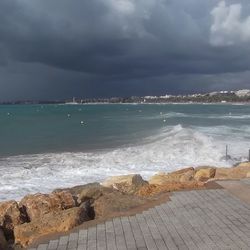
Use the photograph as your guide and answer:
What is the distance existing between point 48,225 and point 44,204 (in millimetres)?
1459

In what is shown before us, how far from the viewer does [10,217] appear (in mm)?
10234

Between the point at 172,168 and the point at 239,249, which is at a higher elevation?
the point at 239,249

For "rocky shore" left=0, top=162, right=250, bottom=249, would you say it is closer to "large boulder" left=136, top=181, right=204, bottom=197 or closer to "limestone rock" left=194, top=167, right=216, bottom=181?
"large boulder" left=136, top=181, right=204, bottom=197

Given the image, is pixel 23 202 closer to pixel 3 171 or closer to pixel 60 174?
pixel 60 174

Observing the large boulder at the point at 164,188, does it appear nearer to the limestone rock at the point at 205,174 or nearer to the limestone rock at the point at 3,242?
the limestone rock at the point at 205,174

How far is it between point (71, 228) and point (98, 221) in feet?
2.00

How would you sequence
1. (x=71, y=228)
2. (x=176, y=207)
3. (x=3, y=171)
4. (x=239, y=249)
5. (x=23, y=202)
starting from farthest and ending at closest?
1. (x=3, y=171)
2. (x=23, y=202)
3. (x=176, y=207)
4. (x=71, y=228)
5. (x=239, y=249)

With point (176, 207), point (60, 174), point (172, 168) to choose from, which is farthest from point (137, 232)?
point (172, 168)

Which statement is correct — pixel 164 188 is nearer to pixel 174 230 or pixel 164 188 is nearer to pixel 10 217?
pixel 174 230

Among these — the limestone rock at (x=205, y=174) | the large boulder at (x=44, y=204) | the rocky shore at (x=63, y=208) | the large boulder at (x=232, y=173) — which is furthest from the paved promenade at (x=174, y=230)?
the large boulder at (x=232, y=173)

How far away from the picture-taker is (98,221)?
938 centimetres

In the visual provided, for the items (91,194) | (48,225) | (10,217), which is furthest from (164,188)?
(10,217)

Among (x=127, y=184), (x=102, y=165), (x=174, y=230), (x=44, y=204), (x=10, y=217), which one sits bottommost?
(x=102, y=165)

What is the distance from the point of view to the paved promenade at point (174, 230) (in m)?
7.75
